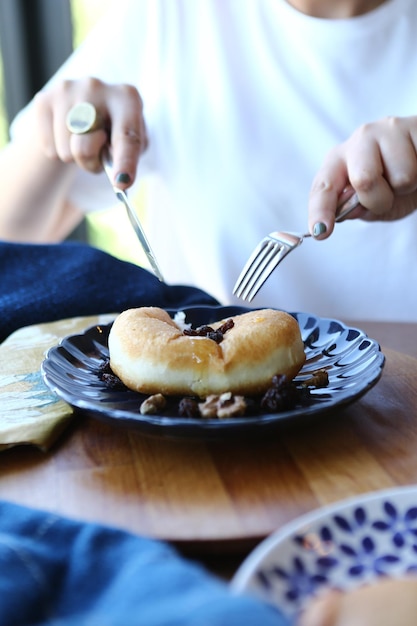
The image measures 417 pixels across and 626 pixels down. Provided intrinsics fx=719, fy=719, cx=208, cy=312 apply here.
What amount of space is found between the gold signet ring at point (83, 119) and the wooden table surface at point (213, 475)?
61 cm

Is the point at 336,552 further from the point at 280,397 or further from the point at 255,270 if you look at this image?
the point at 255,270

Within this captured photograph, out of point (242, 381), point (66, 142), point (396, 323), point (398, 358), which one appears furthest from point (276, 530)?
point (66, 142)

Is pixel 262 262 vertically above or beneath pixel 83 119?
beneath

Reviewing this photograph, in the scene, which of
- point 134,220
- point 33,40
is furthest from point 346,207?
point 33,40

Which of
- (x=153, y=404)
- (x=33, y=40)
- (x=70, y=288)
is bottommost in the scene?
(x=70, y=288)

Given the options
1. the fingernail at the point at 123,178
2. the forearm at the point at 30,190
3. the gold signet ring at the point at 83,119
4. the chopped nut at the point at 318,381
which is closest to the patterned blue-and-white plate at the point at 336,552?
the chopped nut at the point at 318,381

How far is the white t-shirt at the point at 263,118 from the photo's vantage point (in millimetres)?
→ 1461

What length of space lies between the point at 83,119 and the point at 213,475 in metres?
0.76

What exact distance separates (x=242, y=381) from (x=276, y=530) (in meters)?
0.18

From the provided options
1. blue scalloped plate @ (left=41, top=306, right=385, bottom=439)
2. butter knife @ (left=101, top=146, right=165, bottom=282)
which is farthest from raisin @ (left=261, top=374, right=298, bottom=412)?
butter knife @ (left=101, top=146, right=165, bottom=282)

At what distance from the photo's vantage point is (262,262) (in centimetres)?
91

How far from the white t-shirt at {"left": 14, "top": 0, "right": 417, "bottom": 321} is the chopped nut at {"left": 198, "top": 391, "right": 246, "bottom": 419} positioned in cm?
75

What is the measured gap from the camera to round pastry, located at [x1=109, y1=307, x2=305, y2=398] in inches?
25.7

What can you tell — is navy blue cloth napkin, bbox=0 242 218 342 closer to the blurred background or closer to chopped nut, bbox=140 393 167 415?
chopped nut, bbox=140 393 167 415
